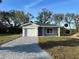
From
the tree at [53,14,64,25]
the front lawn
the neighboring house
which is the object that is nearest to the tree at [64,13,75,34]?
the tree at [53,14,64,25]

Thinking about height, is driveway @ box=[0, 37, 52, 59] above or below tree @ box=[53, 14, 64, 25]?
below

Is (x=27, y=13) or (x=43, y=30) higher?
(x=27, y=13)

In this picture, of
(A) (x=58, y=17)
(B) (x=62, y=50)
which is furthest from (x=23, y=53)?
(A) (x=58, y=17)

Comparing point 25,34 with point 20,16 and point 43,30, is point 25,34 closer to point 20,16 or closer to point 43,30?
point 43,30

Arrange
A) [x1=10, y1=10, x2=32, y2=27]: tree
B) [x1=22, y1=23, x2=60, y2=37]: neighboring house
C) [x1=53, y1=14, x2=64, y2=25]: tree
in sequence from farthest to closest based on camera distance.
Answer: [x1=53, y1=14, x2=64, y2=25]: tree → [x1=10, y1=10, x2=32, y2=27]: tree → [x1=22, y1=23, x2=60, y2=37]: neighboring house

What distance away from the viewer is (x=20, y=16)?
67.2 metres

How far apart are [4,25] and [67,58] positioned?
53897 millimetres

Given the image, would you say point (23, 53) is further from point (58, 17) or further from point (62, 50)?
point (58, 17)

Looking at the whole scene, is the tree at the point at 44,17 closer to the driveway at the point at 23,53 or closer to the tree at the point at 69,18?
the tree at the point at 69,18

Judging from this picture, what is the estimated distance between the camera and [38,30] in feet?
153

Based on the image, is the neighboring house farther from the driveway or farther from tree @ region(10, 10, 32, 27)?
the driveway

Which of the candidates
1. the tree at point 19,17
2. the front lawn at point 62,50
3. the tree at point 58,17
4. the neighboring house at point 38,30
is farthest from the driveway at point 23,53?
the tree at point 58,17

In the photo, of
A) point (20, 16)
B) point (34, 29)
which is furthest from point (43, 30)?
point (20, 16)

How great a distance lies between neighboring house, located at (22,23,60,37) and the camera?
4569 centimetres
